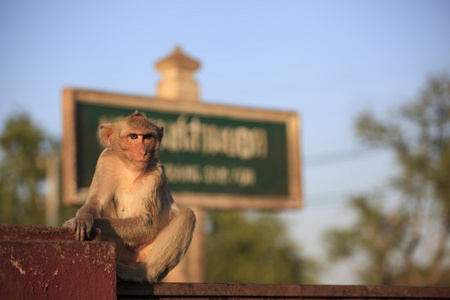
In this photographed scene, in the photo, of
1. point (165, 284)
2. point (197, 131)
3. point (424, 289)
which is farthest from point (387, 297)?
point (197, 131)

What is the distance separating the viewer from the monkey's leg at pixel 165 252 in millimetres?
4465

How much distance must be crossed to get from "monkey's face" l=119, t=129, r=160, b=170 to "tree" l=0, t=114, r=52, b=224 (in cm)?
2819

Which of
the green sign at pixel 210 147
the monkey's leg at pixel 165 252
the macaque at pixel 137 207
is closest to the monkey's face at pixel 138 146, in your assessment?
the macaque at pixel 137 207

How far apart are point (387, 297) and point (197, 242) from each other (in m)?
7.50

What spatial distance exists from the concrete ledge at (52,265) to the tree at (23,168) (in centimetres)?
2933

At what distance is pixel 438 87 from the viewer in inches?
886

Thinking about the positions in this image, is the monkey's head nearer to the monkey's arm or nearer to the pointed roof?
the monkey's arm

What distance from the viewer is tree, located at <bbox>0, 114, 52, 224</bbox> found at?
3259cm

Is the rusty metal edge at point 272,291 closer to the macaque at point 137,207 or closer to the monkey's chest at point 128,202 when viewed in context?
the macaque at point 137,207

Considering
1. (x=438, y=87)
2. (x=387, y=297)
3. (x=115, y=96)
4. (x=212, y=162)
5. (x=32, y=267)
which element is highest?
(x=438, y=87)

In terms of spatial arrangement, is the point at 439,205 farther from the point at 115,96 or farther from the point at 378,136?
the point at 115,96

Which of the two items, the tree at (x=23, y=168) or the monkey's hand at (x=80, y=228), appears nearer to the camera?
the monkey's hand at (x=80, y=228)

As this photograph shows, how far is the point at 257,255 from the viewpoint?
32031mm

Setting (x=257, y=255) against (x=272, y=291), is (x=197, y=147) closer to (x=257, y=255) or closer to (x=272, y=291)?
(x=272, y=291)
